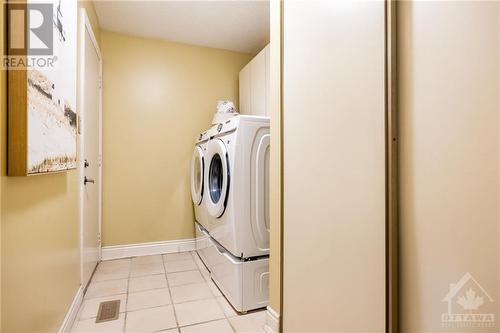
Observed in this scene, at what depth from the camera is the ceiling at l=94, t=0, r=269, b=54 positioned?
7.81 ft

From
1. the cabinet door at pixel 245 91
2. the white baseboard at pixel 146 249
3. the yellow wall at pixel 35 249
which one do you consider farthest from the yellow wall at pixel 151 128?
the yellow wall at pixel 35 249

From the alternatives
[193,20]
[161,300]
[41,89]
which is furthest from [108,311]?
[193,20]

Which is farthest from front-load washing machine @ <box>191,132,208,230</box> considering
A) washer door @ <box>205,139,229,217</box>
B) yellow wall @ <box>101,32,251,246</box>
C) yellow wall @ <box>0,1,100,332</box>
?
yellow wall @ <box>0,1,100,332</box>

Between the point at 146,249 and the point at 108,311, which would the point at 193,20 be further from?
the point at 108,311

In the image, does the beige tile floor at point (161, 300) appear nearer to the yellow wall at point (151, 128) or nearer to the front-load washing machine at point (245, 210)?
the front-load washing machine at point (245, 210)

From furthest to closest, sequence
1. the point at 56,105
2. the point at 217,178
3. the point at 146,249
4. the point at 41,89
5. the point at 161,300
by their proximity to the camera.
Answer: the point at 146,249 < the point at 217,178 < the point at 161,300 < the point at 56,105 < the point at 41,89

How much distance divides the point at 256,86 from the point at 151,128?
49.4 inches

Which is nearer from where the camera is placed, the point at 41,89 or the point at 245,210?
the point at 41,89

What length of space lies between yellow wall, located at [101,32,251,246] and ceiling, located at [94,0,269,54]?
0.17 meters

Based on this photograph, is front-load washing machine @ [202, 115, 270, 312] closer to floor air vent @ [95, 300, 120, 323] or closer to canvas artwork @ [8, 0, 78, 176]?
floor air vent @ [95, 300, 120, 323]

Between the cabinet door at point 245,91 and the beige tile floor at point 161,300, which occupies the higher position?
the cabinet door at point 245,91

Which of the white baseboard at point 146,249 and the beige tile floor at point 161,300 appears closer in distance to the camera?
the beige tile floor at point 161,300

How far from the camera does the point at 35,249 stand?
42.4 inches

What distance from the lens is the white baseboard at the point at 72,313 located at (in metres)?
1.48
